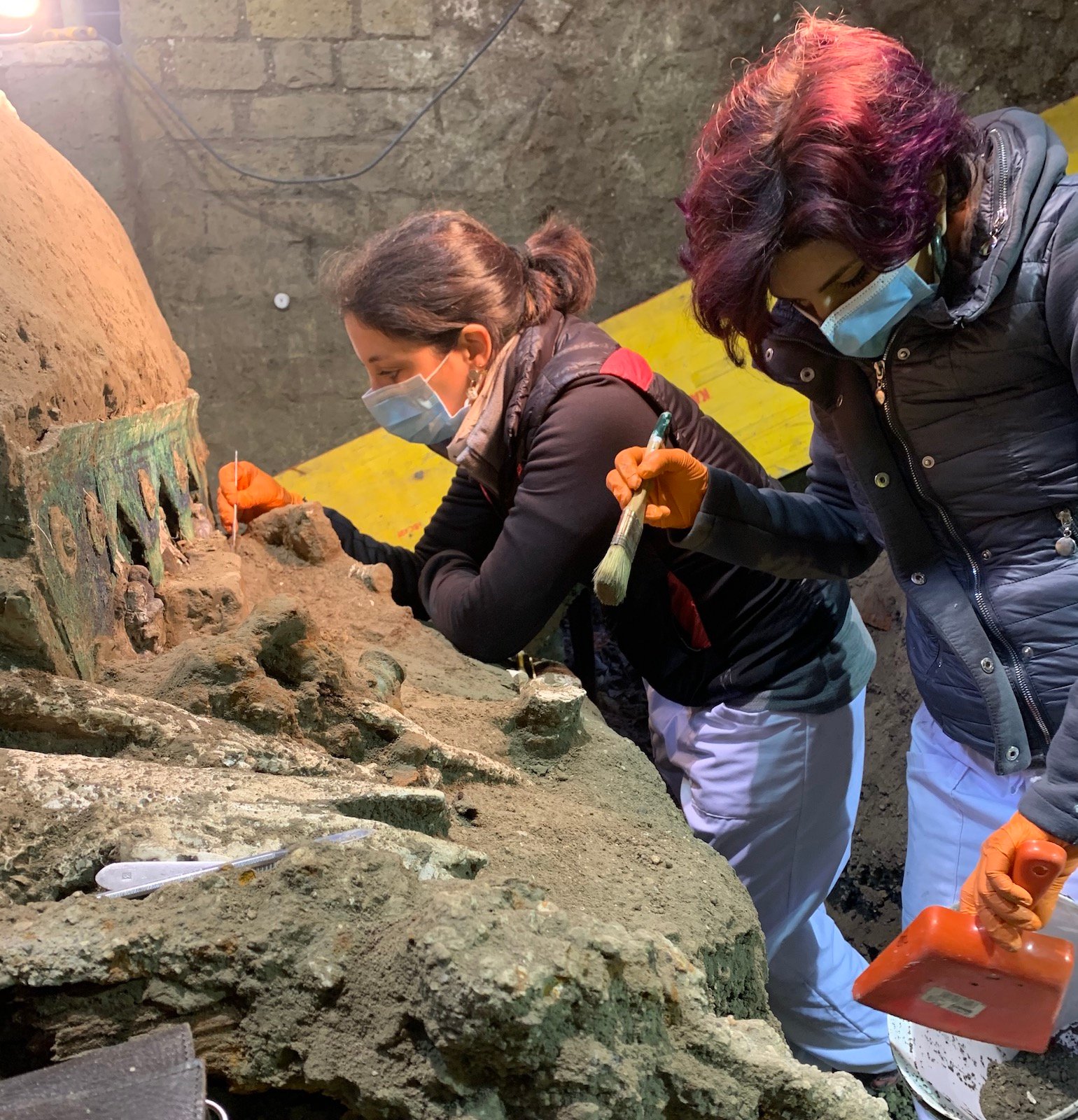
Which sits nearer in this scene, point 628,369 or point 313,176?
point 628,369

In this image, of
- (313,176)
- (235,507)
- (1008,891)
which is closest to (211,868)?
(1008,891)

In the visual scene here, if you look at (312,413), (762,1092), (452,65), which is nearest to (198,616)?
(762,1092)

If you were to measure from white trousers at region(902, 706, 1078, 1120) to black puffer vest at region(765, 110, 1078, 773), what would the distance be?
0.23 ft

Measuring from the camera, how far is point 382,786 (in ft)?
3.91

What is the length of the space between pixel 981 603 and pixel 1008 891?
0.43m

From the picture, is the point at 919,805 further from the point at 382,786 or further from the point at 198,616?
the point at 198,616

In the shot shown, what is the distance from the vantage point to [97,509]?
1.55 meters

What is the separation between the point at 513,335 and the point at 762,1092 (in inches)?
59.7

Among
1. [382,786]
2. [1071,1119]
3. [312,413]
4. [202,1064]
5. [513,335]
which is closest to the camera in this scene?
[202,1064]

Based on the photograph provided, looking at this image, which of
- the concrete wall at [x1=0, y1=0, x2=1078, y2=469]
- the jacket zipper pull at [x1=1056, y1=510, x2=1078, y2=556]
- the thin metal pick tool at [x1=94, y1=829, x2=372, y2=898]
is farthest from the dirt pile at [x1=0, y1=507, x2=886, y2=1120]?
the concrete wall at [x1=0, y1=0, x2=1078, y2=469]

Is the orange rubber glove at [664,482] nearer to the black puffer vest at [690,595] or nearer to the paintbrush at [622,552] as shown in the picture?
the paintbrush at [622,552]

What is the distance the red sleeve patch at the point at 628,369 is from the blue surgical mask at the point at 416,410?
0.34m

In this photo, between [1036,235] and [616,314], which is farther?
[616,314]

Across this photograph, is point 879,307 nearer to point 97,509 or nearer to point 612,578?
point 612,578
